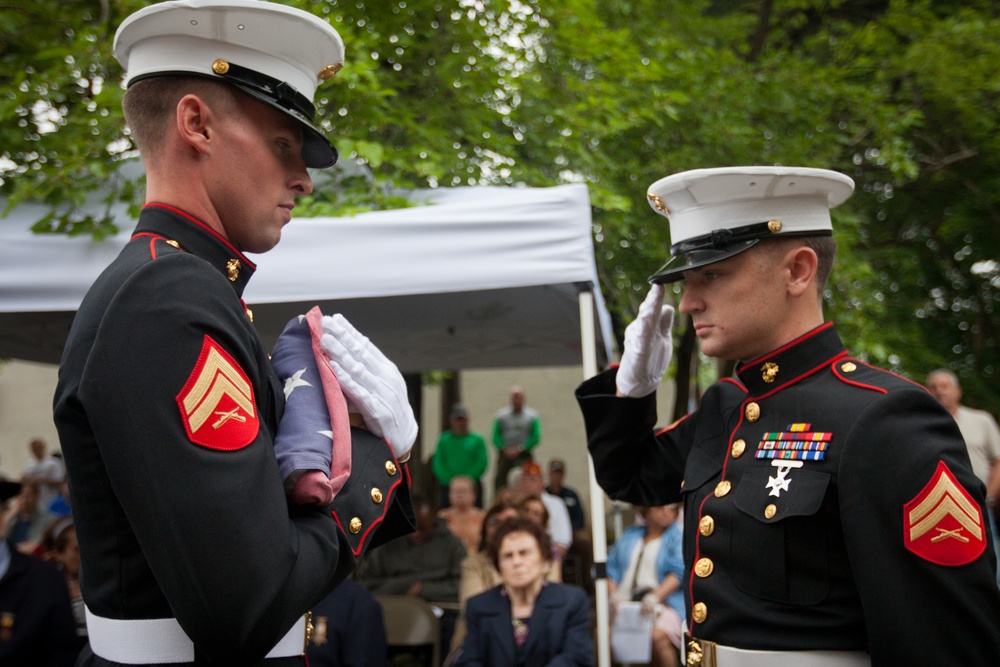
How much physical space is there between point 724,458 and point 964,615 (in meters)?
0.58

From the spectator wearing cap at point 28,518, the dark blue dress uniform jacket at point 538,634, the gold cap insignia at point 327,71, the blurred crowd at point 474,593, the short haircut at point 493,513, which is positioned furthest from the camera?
the spectator wearing cap at point 28,518

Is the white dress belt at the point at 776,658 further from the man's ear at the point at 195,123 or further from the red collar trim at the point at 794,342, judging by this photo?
the man's ear at the point at 195,123

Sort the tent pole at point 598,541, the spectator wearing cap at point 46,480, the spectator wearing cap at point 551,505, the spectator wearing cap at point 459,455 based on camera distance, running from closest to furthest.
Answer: the tent pole at point 598,541
the spectator wearing cap at point 551,505
the spectator wearing cap at point 46,480
the spectator wearing cap at point 459,455

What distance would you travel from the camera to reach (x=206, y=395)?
1231 mm

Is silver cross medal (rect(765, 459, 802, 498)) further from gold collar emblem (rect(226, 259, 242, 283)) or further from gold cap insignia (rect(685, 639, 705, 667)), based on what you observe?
gold collar emblem (rect(226, 259, 242, 283))

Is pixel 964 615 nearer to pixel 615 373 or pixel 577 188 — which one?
pixel 615 373

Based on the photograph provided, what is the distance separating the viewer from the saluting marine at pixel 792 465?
174cm

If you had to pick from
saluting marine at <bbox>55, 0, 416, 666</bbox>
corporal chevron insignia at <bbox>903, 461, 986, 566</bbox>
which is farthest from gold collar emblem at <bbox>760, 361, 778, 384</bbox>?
saluting marine at <bbox>55, 0, 416, 666</bbox>

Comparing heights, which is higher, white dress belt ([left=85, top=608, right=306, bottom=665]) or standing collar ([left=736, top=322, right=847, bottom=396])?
standing collar ([left=736, top=322, right=847, bottom=396])

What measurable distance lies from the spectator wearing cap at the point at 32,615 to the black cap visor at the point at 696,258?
3.14 meters

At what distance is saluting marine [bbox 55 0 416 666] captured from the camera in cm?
120

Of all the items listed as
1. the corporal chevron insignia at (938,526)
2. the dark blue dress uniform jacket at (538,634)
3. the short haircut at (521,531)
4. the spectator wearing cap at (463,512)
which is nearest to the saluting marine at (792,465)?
the corporal chevron insignia at (938,526)

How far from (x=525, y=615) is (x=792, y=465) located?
9.73 ft

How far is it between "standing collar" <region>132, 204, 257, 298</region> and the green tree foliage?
262 cm
